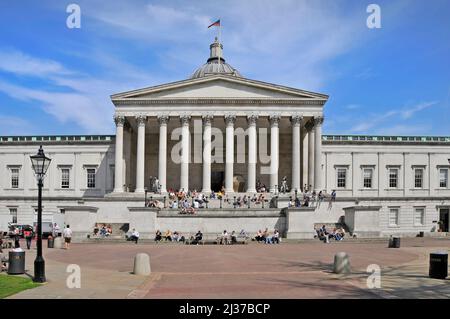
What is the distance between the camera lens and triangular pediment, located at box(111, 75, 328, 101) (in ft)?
195

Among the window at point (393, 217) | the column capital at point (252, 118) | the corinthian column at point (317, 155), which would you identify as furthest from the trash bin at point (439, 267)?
the window at point (393, 217)

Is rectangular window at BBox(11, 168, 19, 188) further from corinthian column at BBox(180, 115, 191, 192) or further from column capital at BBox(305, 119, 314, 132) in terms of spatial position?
column capital at BBox(305, 119, 314, 132)

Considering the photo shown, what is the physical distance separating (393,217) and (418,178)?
27.6ft

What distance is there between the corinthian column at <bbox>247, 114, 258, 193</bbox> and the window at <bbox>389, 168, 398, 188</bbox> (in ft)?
79.9

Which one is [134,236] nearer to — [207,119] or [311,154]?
[207,119]

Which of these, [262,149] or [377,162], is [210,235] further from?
[377,162]

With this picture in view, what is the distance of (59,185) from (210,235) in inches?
1356

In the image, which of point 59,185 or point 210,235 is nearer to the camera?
point 210,235

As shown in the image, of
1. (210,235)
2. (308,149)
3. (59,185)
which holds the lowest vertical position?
(210,235)

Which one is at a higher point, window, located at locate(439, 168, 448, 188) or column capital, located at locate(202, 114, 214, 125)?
column capital, located at locate(202, 114, 214, 125)

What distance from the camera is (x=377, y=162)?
70688 mm

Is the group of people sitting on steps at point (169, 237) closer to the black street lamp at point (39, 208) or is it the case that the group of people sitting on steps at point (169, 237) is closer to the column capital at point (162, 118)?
the column capital at point (162, 118)

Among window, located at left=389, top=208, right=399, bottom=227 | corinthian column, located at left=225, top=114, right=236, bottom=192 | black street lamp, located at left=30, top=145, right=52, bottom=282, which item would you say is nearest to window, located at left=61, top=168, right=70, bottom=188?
corinthian column, located at left=225, top=114, right=236, bottom=192
